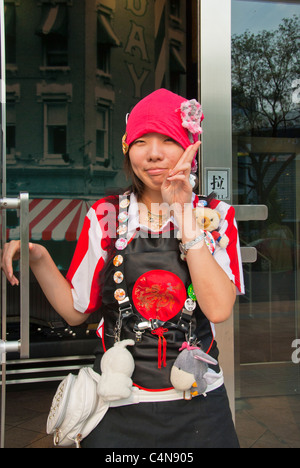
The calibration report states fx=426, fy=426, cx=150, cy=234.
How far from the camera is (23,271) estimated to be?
109 cm

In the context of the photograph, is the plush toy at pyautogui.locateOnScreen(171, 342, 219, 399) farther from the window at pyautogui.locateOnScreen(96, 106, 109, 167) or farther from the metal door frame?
the window at pyautogui.locateOnScreen(96, 106, 109, 167)

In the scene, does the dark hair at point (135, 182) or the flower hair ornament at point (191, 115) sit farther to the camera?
the dark hair at point (135, 182)

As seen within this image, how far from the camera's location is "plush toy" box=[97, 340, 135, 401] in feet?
3.55

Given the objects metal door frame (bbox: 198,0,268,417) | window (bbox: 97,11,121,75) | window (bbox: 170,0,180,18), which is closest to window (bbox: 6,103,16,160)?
window (bbox: 97,11,121,75)

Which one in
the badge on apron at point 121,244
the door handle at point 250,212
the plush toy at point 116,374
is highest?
the door handle at point 250,212

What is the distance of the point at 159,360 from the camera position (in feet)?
3.74

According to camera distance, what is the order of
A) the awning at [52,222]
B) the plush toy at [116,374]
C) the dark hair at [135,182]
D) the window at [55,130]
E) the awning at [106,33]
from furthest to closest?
1. the window at [55,130]
2. the awning at [106,33]
3. the awning at [52,222]
4. the dark hair at [135,182]
5. the plush toy at [116,374]

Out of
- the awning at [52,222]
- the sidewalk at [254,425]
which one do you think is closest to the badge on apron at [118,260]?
the sidewalk at [254,425]

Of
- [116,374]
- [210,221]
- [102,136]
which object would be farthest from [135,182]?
[102,136]

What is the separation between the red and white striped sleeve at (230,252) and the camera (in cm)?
125

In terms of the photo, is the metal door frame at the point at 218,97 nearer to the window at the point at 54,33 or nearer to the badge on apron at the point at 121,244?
the badge on apron at the point at 121,244

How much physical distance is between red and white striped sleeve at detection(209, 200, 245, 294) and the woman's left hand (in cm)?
20

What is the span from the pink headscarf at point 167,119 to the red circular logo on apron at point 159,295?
0.38 metres

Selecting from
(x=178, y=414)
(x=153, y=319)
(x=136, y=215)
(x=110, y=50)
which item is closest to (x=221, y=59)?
(x=136, y=215)
